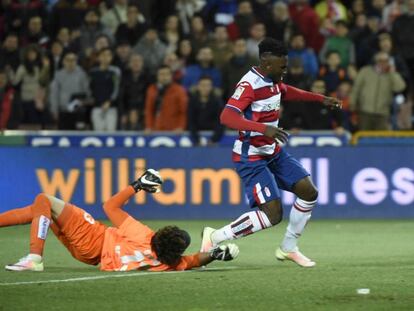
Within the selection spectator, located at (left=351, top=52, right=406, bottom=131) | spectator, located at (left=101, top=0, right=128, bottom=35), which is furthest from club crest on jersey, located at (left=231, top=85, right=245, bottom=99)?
spectator, located at (left=101, top=0, right=128, bottom=35)

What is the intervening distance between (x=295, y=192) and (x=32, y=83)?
973 centimetres

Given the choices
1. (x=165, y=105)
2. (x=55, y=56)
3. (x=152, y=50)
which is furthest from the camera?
(x=55, y=56)

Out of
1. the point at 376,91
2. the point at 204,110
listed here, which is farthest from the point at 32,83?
the point at 376,91

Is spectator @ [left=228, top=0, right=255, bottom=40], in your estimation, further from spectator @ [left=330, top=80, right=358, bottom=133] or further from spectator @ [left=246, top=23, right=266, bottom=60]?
spectator @ [left=330, top=80, right=358, bottom=133]

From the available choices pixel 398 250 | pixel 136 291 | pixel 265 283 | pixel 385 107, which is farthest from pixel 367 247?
pixel 385 107

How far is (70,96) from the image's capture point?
19.6 m

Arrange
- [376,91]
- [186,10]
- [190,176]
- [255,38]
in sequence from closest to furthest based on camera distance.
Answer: [190,176]
[376,91]
[255,38]
[186,10]

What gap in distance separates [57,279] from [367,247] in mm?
4362

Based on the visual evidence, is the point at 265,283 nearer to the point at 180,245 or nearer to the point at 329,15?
the point at 180,245

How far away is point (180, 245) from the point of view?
10039 mm

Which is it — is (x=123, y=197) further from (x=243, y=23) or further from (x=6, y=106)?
(x=243, y=23)

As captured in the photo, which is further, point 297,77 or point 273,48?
point 297,77

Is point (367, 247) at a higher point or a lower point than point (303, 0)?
lower

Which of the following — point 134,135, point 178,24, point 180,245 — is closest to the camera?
point 180,245
